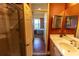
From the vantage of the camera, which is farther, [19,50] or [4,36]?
[19,50]

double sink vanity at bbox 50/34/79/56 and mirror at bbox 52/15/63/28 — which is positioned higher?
mirror at bbox 52/15/63/28

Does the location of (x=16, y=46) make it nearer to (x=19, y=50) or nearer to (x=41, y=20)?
(x=19, y=50)

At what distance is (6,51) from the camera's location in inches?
46.2

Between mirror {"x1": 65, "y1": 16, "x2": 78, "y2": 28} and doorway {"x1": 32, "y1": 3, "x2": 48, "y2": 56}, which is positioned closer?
doorway {"x1": 32, "y1": 3, "x2": 48, "y2": 56}

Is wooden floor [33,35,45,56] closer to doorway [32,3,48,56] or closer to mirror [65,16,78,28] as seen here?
doorway [32,3,48,56]

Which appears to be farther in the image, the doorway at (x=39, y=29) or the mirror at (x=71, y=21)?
the mirror at (x=71, y=21)

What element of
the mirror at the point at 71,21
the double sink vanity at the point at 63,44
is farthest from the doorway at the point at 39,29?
the mirror at the point at 71,21

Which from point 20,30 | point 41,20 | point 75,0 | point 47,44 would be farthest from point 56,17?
point 75,0

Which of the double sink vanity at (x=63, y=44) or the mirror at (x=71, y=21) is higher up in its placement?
the mirror at (x=71, y=21)

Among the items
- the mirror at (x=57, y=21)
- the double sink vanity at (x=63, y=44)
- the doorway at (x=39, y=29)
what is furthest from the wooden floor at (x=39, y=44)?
the mirror at (x=57, y=21)

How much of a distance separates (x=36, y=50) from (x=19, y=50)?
237mm

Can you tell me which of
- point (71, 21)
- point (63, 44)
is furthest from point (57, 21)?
point (63, 44)

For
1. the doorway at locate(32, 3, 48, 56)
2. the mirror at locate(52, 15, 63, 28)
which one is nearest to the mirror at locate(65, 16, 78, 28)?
the mirror at locate(52, 15, 63, 28)

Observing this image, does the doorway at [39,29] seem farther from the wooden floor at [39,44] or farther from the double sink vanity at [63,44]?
the double sink vanity at [63,44]
